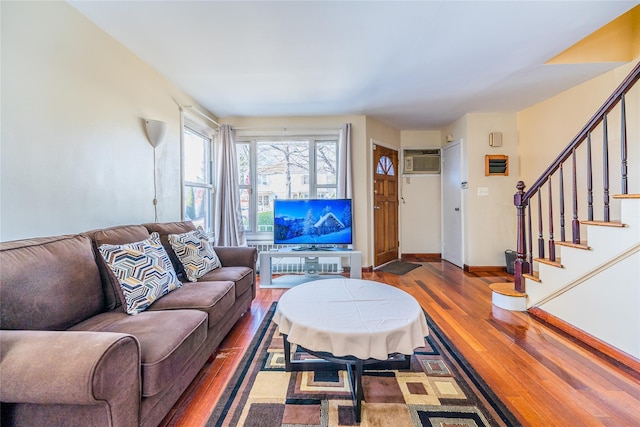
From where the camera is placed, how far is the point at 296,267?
392 cm

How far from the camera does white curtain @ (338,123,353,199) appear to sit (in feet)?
12.6

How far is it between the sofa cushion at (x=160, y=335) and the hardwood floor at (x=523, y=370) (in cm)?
32

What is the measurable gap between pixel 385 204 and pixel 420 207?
89 cm

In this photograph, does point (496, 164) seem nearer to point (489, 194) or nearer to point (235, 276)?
point (489, 194)

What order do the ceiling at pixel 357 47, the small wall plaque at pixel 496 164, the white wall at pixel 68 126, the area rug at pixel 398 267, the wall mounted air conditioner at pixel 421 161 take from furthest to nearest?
1. the wall mounted air conditioner at pixel 421 161
2. the area rug at pixel 398 267
3. the small wall plaque at pixel 496 164
4. the ceiling at pixel 357 47
5. the white wall at pixel 68 126

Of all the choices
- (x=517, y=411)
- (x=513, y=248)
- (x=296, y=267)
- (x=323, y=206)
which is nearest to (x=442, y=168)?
(x=513, y=248)

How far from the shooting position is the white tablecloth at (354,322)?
1.27m

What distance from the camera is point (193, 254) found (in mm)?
2211

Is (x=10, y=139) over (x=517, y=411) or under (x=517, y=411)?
over

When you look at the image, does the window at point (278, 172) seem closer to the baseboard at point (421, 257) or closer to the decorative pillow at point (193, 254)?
the decorative pillow at point (193, 254)

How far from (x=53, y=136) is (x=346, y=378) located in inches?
90.6

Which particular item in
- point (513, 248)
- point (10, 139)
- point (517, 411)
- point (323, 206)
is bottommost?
point (517, 411)

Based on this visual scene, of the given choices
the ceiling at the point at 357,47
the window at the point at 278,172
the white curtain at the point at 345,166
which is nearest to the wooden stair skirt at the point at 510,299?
the white curtain at the point at 345,166

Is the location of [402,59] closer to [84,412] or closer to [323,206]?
[323,206]
